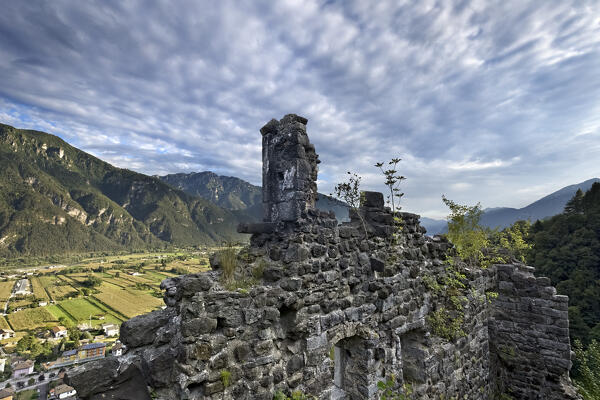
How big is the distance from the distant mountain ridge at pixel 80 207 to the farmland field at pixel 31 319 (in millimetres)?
63859

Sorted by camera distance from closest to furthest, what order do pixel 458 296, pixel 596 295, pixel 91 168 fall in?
pixel 458 296 < pixel 596 295 < pixel 91 168

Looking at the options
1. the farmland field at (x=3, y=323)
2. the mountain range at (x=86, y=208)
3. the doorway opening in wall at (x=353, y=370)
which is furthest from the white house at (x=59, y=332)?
the mountain range at (x=86, y=208)

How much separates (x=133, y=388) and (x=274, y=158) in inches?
122

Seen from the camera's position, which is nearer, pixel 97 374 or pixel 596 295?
pixel 97 374

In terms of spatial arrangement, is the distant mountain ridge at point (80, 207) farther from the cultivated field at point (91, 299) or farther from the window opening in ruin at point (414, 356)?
the window opening in ruin at point (414, 356)

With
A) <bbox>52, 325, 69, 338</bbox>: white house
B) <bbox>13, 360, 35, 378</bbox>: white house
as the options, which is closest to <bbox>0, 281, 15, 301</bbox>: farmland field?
<bbox>52, 325, 69, 338</bbox>: white house

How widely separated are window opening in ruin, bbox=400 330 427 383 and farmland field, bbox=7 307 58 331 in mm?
43955

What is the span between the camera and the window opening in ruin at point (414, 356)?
4961 mm

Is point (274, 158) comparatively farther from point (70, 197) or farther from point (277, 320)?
point (70, 197)

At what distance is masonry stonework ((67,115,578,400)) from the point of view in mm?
2658

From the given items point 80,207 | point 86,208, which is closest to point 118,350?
point 80,207

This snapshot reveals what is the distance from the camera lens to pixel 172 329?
270 centimetres

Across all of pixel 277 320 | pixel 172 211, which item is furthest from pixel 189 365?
pixel 172 211

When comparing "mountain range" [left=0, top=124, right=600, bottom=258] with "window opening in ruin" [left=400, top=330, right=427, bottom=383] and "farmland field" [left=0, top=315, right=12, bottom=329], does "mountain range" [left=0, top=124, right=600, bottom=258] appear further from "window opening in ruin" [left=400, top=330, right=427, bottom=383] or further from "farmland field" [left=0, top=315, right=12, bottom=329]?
"window opening in ruin" [left=400, top=330, right=427, bottom=383]
